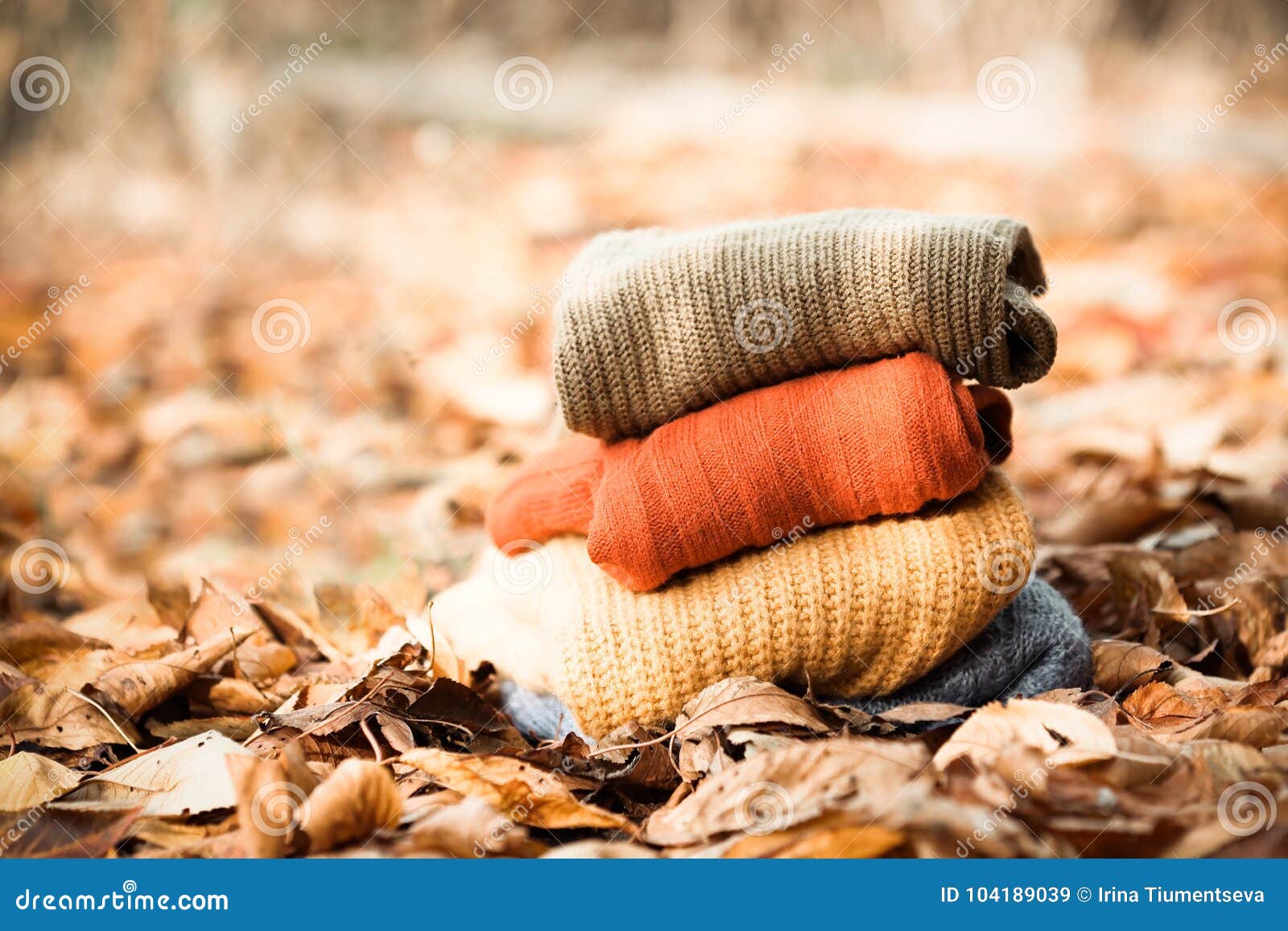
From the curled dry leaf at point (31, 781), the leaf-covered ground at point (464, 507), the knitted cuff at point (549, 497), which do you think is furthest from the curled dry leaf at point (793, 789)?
the curled dry leaf at point (31, 781)

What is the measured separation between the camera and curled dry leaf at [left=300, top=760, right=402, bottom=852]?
918mm

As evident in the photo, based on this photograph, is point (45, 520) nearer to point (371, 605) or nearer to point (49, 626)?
point (49, 626)

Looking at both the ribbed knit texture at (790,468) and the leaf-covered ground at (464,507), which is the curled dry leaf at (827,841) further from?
the ribbed knit texture at (790,468)

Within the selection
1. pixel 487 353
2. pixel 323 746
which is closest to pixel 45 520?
pixel 487 353

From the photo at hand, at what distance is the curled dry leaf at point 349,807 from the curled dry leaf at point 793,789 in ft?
0.82

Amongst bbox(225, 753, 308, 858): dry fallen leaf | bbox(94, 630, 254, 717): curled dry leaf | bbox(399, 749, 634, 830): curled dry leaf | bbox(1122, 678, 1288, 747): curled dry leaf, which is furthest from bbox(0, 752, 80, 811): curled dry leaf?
bbox(1122, 678, 1288, 747): curled dry leaf

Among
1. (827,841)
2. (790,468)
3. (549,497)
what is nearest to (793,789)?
(827,841)

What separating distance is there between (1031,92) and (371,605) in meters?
4.06

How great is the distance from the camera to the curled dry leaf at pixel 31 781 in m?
1.10

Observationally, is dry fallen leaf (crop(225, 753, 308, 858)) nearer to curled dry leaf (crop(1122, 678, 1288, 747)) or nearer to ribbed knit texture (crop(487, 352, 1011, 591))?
ribbed knit texture (crop(487, 352, 1011, 591))

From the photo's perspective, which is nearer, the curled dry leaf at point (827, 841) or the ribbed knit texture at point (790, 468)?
the curled dry leaf at point (827, 841)

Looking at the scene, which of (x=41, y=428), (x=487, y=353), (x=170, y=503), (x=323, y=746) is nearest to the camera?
(x=323, y=746)

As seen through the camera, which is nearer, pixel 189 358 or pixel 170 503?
pixel 170 503

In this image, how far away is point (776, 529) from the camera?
121 cm
